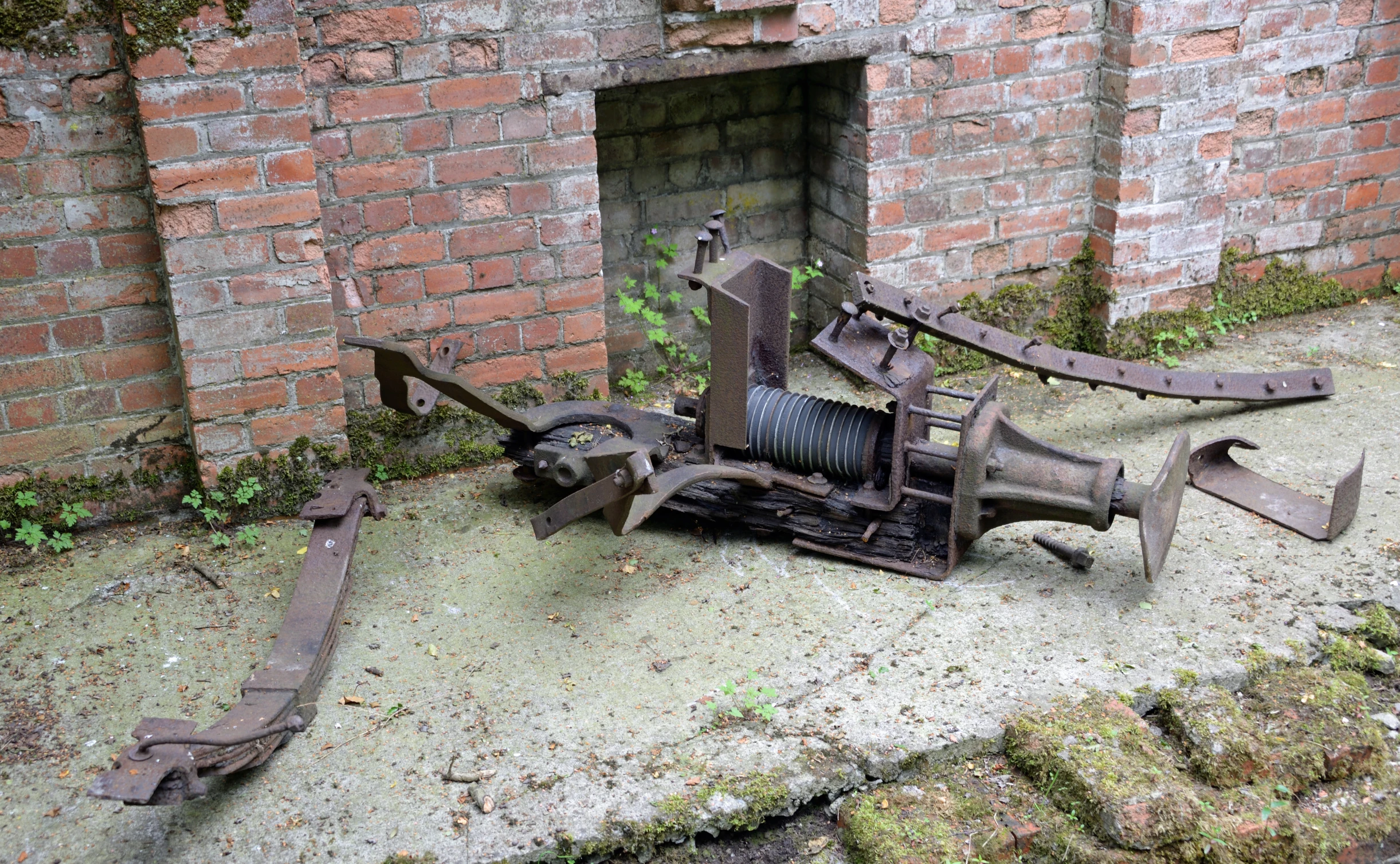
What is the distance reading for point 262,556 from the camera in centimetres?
383

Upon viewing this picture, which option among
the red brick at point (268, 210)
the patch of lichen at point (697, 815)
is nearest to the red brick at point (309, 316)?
the red brick at point (268, 210)

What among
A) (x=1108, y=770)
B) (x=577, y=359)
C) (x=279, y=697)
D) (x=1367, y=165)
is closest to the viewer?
(x=1108, y=770)

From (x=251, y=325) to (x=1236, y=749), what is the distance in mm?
2943

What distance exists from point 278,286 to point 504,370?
84cm

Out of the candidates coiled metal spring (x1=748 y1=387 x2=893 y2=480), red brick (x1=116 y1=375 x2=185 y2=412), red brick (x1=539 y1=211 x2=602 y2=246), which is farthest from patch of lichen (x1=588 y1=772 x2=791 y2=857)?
red brick (x1=116 y1=375 x2=185 y2=412)

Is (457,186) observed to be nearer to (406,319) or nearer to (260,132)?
(406,319)

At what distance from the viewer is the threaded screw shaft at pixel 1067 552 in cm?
358

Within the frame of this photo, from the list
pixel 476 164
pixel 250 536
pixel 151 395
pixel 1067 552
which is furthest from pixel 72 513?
pixel 1067 552

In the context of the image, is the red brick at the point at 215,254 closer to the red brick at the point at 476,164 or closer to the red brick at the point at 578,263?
the red brick at the point at 476,164

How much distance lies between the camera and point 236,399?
12.6 ft

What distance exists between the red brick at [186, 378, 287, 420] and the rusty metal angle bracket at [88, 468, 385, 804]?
0.40 metres

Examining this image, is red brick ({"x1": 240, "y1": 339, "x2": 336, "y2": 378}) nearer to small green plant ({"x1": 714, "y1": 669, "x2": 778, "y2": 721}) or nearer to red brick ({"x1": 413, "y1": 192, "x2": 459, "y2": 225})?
red brick ({"x1": 413, "y1": 192, "x2": 459, "y2": 225})

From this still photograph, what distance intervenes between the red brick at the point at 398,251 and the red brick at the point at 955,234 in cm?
180

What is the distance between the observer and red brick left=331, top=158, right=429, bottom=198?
153 inches
